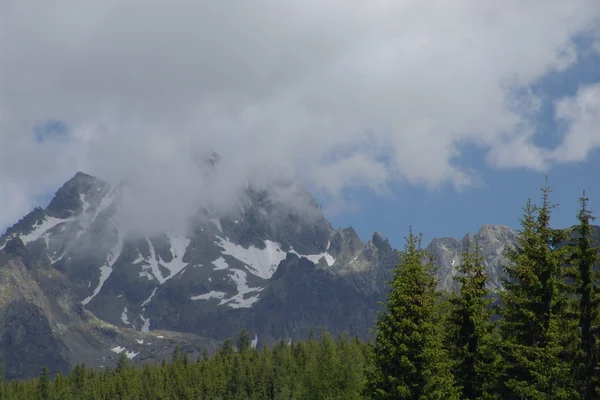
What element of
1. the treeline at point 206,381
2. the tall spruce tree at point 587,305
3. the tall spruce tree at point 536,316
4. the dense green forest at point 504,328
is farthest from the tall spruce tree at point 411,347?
the treeline at point 206,381

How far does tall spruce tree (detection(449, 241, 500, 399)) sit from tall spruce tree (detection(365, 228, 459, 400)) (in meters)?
1.14

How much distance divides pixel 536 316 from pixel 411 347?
268 inches

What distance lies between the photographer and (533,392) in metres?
35.4

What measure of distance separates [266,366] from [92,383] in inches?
1995

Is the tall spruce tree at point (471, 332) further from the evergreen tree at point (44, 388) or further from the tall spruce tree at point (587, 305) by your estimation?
the evergreen tree at point (44, 388)

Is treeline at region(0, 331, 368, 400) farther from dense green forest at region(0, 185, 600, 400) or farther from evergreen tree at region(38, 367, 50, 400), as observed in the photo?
dense green forest at region(0, 185, 600, 400)

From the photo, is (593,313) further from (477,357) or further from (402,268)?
(402,268)

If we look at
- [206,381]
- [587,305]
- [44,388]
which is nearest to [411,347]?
[587,305]

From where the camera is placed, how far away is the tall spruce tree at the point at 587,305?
36312 mm

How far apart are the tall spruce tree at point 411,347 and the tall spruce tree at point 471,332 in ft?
3.74

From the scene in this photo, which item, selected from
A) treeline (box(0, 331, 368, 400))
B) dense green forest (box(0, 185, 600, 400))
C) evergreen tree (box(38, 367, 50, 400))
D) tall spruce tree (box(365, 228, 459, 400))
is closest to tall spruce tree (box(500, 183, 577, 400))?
dense green forest (box(0, 185, 600, 400))

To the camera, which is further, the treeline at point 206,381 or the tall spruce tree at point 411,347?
the treeline at point 206,381

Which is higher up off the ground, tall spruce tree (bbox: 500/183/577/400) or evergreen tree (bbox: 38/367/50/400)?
tall spruce tree (bbox: 500/183/577/400)

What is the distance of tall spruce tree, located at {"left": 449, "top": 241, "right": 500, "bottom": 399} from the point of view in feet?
131
